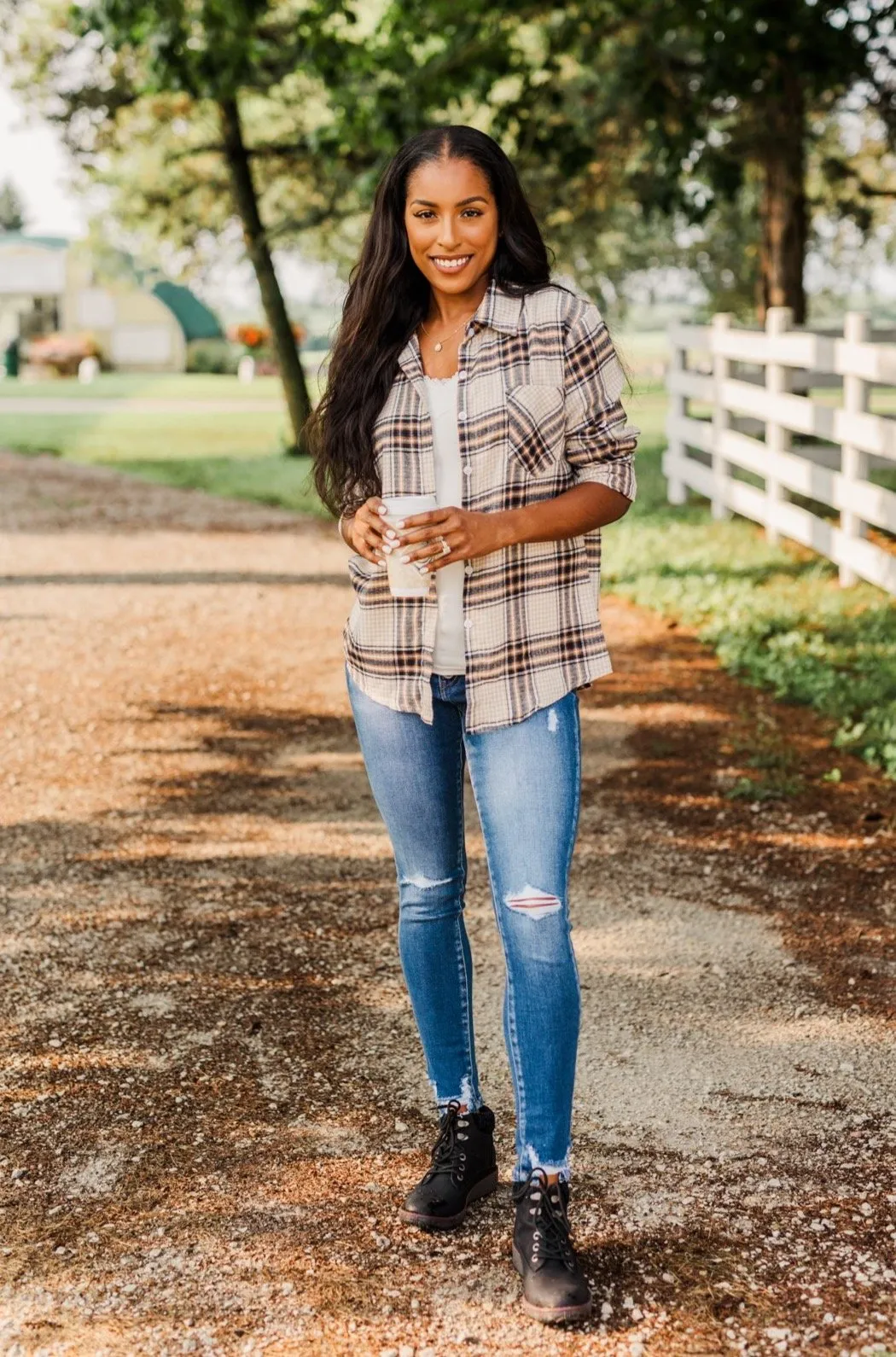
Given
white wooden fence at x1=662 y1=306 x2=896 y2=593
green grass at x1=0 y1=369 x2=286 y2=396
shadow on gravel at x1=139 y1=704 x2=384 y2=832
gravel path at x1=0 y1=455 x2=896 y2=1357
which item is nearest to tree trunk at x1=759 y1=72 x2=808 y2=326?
white wooden fence at x1=662 y1=306 x2=896 y2=593

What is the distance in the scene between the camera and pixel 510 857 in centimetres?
283

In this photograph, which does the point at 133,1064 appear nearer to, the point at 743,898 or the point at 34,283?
the point at 743,898

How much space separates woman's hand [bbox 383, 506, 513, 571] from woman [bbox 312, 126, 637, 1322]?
0.8 inches

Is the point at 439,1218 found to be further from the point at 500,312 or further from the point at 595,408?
the point at 500,312

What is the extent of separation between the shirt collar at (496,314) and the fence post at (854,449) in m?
6.90

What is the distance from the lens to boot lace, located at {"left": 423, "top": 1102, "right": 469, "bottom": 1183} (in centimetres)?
317

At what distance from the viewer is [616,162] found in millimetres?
22062

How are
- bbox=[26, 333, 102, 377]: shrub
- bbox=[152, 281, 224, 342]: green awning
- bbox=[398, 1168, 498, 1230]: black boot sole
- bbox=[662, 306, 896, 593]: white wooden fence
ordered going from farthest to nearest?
bbox=[152, 281, 224, 342]: green awning, bbox=[26, 333, 102, 377]: shrub, bbox=[662, 306, 896, 593]: white wooden fence, bbox=[398, 1168, 498, 1230]: black boot sole

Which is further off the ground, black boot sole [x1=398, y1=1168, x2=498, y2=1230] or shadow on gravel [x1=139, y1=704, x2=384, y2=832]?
black boot sole [x1=398, y1=1168, x2=498, y2=1230]

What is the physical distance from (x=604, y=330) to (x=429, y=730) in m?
0.80

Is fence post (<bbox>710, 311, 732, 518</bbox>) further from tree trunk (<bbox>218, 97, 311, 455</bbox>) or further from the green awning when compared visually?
the green awning

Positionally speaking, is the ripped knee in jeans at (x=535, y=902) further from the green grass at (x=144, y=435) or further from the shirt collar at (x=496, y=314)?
the green grass at (x=144, y=435)

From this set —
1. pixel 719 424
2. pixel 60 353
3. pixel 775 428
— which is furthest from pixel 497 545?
pixel 60 353

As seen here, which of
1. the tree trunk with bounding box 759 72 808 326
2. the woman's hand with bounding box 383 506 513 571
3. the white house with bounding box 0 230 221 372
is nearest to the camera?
the woman's hand with bounding box 383 506 513 571
